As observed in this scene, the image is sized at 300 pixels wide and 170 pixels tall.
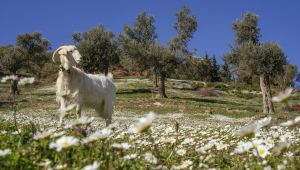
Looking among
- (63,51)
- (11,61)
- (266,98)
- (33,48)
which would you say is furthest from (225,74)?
(63,51)

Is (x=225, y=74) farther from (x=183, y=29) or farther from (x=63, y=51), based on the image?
(x=63, y=51)

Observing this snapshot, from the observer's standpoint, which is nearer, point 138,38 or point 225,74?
point 138,38

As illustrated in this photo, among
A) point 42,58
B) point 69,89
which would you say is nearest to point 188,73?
point 42,58

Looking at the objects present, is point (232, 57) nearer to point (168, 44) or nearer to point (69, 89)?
point (168, 44)

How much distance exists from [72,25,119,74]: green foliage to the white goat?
4784 cm

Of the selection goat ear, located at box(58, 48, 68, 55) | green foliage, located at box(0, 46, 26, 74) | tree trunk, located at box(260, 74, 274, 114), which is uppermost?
green foliage, located at box(0, 46, 26, 74)

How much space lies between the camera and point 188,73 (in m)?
107

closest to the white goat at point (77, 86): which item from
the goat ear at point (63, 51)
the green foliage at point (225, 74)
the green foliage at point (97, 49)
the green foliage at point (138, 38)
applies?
the goat ear at point (63, 51)

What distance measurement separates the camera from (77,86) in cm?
1198

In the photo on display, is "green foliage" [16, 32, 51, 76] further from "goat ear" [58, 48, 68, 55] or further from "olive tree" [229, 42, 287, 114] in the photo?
"goat ear" [58, 48, 68, 55]

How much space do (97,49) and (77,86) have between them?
49041 millimetres

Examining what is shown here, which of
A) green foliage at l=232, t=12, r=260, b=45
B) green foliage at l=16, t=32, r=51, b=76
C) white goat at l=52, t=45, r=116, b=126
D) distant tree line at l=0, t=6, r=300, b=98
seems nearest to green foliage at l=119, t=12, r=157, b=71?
distant tree line at l=0, t=6, r=300, b=98

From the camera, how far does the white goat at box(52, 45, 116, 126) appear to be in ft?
39.0

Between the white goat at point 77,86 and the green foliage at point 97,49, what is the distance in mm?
47845
